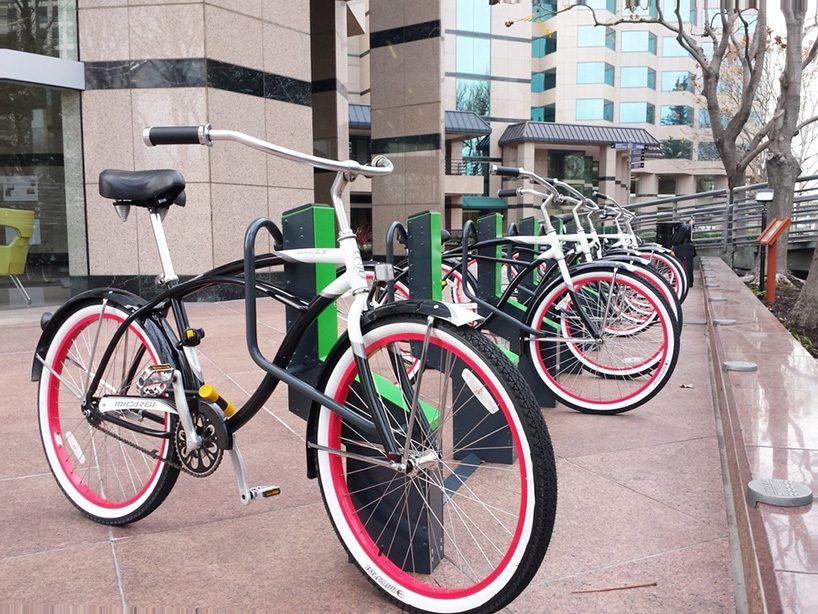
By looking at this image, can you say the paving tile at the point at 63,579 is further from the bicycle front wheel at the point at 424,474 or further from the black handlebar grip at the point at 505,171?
the black handlebar grip at the point at 505,171

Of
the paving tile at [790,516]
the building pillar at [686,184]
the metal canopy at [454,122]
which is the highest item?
the metal canopy at [454,122]

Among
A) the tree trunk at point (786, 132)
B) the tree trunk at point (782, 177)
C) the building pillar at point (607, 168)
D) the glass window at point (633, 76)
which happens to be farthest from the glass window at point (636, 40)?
the tree trunk at point (782, 177)

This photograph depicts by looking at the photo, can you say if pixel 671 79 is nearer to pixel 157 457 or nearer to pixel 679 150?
pixel 679 150

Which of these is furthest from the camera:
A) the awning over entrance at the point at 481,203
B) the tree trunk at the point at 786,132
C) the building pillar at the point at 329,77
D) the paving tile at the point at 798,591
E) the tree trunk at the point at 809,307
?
the awning over entrance at the point at 481,203

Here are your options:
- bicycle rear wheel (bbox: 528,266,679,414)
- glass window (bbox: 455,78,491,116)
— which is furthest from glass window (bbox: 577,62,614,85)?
bicycle rear wheel (bbox: 528,266,679,414)

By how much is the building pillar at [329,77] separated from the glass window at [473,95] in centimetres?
3013

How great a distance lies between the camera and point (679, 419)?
425 cm

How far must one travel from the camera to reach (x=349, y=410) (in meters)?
2.09

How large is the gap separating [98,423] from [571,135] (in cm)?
4456

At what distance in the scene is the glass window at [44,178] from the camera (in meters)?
9.53

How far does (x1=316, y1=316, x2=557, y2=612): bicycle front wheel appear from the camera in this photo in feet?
6.06

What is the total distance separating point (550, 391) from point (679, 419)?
30.3 inches

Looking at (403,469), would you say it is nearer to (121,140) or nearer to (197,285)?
(197,285)

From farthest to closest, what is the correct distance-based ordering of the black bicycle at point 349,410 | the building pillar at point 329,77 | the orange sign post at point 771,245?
→ the building pillar at point 329,77 < the orange sign post at point 771,245 < the black bicycle at point 349,410
